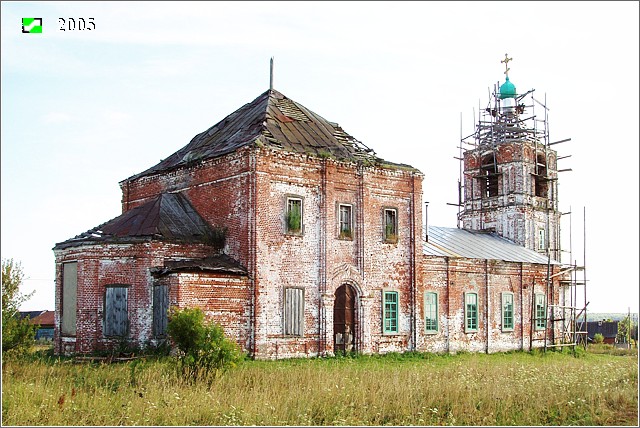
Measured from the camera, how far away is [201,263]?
1991 centimetres

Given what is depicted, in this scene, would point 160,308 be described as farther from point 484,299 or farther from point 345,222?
point 484,299

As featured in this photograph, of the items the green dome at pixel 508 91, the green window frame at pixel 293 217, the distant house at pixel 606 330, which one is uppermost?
the green dome at pixel 508 91

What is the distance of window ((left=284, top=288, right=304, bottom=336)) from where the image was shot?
21047 mm

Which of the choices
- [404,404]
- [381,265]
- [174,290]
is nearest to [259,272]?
[174,290]

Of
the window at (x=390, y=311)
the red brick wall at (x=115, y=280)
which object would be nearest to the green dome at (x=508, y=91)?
the window at (x=390, y=311)

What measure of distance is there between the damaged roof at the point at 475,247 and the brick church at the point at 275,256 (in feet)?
1.56

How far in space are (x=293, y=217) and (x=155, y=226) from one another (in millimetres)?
A: 3865

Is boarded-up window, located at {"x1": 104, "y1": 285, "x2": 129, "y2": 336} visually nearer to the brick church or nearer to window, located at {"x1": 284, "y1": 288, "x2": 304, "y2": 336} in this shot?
the brick church

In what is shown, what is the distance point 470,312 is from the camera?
27.4m

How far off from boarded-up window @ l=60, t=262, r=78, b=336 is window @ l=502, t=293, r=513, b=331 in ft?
52.0

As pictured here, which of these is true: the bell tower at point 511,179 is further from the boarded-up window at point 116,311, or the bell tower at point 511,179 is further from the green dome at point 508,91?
the boarded-up window at point 116,311

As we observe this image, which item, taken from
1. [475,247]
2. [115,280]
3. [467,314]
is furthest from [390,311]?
[475,247]

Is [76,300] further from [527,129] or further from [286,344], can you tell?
[527,129]

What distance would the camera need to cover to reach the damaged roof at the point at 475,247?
28250mm
